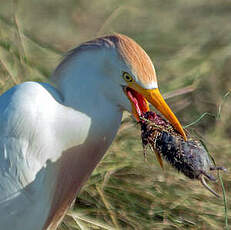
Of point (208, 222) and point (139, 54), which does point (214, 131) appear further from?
point (139, 54)

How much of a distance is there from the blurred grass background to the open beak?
31.8 inches

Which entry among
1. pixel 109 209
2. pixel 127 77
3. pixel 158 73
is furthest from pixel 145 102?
pixel 158 73

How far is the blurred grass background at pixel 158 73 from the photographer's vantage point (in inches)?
102

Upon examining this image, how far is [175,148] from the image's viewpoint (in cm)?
171

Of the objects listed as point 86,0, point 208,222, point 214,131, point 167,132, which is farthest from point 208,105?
point 167,132

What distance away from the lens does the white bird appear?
5.42 ft

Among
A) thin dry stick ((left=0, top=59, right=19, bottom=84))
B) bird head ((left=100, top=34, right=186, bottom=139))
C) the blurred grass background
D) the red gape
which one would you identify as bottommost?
the blurred grass background

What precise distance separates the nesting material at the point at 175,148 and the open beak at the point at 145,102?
0.03 metres

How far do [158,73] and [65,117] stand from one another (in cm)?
164

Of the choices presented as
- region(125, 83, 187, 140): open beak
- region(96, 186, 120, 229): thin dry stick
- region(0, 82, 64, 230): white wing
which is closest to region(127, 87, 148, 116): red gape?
region(125, 83, 187, 140): open beak

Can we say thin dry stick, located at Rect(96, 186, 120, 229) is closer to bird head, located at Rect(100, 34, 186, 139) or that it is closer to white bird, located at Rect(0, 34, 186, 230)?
white bird, located at Rect(0, 34, 186, 230)

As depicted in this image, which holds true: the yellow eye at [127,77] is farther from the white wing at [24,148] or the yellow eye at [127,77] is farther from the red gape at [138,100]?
the white wing at [24,148]

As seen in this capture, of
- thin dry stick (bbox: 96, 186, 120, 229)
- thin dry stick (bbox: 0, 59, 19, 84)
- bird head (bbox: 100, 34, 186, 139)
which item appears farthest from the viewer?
thin dry stick (bbox: 0, 59, 19, 84)

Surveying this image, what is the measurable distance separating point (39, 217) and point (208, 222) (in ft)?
3.10
